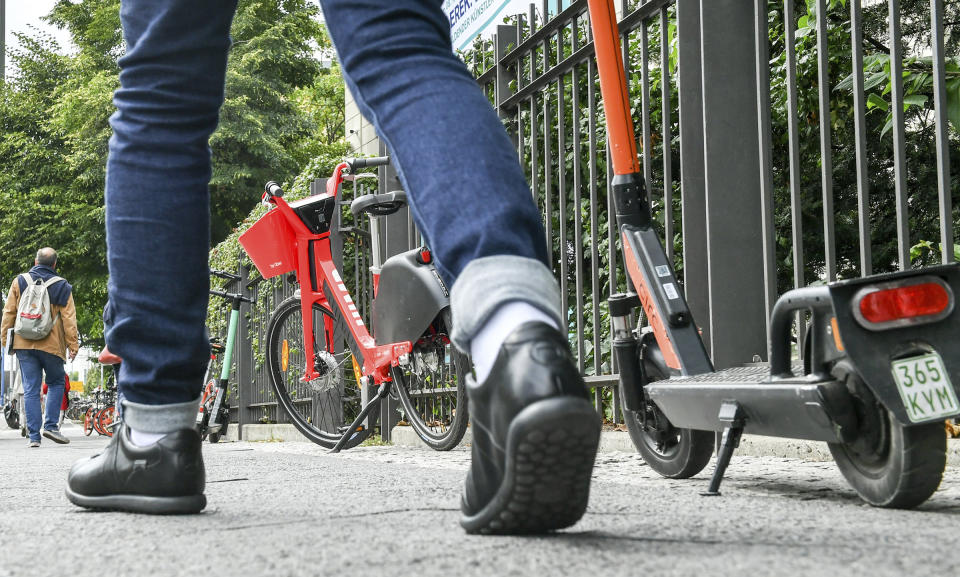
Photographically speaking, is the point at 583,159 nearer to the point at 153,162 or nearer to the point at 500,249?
the point at 153,162

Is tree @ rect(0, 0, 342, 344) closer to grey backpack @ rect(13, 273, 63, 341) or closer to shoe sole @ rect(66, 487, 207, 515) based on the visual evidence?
grey backpack @ rect(13, 273, 63, 341)

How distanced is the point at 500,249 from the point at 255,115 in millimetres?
26841

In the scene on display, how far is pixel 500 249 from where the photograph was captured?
138 centimetres

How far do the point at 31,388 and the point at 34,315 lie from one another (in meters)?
0.73

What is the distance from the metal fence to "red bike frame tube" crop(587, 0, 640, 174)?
0.59 m

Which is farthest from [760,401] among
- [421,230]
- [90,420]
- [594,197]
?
[90,420]

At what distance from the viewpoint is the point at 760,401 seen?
1933 mm

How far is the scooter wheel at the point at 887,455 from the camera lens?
1.65 m

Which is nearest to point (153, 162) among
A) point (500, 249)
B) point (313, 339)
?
point (500, 249)

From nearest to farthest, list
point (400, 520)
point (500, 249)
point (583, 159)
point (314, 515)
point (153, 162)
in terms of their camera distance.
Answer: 1. point (500, 249)
2. point (400, 520)
3. point (314, 515)
4. point (153, 162)
5. point (583, 159)

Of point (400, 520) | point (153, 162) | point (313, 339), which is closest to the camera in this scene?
point (400, 520)

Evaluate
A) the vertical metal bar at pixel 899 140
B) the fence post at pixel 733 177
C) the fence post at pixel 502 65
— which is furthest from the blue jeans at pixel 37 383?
the vertical metal bar at pixel 899 140

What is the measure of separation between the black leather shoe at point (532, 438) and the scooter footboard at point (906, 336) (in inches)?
22.1

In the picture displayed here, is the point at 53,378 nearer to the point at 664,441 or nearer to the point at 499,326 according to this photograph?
the point at 664,441
